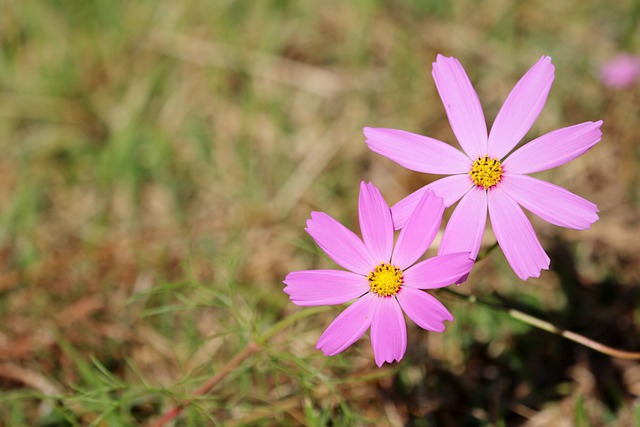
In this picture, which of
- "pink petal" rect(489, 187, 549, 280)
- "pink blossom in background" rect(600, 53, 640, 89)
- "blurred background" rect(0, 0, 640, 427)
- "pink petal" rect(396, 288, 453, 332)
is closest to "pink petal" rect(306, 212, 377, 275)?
"pink petal" rect(396, 288, 453, 332)

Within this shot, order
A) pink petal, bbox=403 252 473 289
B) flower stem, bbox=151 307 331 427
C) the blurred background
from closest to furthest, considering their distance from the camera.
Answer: pink petal, bbox=403 252 473 289, flower stem, bbox=151 307 331 427, the blurred background

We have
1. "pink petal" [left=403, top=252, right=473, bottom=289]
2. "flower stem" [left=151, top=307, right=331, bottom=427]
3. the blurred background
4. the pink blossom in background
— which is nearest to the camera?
"pink petal" [left=403, top=252, right=473, bottom=289]

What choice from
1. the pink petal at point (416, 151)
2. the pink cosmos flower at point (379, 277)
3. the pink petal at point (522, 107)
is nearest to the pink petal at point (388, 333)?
the pink cosmos flower at point (379, 277)

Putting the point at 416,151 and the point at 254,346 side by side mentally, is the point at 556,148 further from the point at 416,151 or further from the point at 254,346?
the point at 254,346

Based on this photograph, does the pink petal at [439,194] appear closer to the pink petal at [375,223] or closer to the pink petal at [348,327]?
the pink petal at [375,223]

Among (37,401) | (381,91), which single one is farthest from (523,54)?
(37,401)

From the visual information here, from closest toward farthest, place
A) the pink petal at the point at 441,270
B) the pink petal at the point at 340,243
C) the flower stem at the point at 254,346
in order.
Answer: the pink petal at the point at 441,270
the pink petal at the point at 340,243
the flower stem at the point at 254,346

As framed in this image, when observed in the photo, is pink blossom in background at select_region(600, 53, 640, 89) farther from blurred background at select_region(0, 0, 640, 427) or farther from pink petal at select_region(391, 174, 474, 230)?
pink petal at select_region(391, 174, 474, 230)
